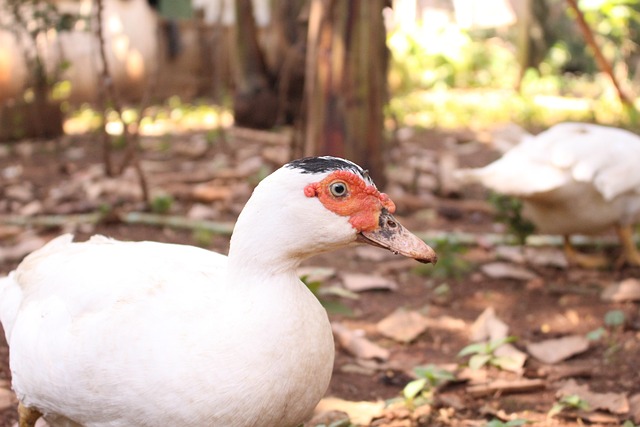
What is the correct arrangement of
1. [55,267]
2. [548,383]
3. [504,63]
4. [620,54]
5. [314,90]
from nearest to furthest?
[55,267]
[548,383]
[314,90]
[620,54]
[504,63]

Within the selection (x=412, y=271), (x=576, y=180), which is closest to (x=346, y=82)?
(x=412, y=271)

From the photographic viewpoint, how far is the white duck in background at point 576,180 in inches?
159

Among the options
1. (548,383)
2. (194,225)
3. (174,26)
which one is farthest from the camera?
(174,26)

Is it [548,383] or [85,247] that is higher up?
[85,247]

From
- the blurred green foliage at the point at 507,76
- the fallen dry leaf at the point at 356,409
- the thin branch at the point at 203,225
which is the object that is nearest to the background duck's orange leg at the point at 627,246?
the thin branch at the point at 203,225

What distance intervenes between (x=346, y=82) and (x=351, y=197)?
3137 mm

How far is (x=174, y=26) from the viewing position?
31.8ft

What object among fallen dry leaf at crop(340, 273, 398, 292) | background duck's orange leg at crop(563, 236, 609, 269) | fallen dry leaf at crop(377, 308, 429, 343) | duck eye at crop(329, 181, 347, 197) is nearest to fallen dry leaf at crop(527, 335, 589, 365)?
fallen dry leaf at crop(377, 308, 429, 343)

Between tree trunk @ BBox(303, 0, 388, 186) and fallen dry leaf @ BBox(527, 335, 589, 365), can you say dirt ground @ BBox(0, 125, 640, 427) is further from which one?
tree trunk @ BBox(303, 0, 388, 186)

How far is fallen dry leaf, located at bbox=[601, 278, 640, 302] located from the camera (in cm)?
392

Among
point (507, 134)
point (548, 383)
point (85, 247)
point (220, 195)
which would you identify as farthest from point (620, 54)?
point (85, 247)

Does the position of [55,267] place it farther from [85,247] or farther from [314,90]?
[314,90]

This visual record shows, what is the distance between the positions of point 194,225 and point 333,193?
9.56ft

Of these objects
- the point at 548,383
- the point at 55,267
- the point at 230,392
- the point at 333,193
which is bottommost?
the point at 548,383
